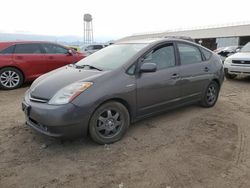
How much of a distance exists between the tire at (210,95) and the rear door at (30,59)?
209 inches

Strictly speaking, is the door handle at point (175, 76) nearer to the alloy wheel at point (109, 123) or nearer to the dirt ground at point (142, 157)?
the dirt ground at point (142, 157)

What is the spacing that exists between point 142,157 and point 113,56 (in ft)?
6.18

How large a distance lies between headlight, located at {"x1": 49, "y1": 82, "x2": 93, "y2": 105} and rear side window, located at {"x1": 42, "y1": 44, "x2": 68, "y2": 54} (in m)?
5.67

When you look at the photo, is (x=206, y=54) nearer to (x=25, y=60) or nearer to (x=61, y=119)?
(x=61, y=119)

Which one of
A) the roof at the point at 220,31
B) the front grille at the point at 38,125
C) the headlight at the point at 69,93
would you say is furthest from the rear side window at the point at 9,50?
the roof at the point at 220,31

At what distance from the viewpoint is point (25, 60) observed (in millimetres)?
8359

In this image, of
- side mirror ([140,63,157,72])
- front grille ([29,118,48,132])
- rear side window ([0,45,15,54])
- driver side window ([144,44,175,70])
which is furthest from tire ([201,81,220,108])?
rear side window ([0,45,15,54])

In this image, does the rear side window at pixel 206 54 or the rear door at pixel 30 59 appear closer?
the rear side window at pixel 206 54

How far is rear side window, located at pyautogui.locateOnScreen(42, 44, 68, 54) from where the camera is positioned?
902 cm

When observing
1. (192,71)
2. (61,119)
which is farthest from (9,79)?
(192,71)

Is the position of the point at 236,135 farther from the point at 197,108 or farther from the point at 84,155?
the point at 84,155

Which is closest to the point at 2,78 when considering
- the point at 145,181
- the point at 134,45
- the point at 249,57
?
the point at 134,45

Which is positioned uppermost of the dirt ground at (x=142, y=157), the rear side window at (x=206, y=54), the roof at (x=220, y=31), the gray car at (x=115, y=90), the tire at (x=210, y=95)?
the roof at (x=220, y=31)

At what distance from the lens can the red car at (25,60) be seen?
8.10 metres
